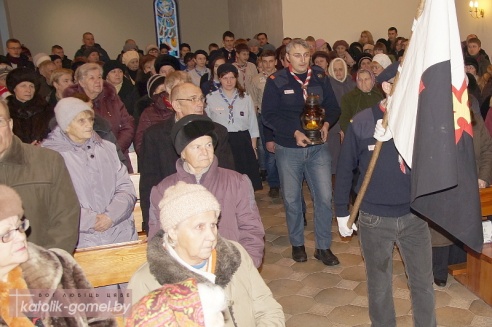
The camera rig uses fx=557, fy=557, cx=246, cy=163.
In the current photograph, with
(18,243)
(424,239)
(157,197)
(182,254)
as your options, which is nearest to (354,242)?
(424,239)

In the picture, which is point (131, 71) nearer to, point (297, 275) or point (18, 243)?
point (297, 275)

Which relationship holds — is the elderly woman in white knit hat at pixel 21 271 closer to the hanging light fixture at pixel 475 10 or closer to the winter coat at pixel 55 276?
the winter coat at pixel 55 276

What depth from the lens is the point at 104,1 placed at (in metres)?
19.7

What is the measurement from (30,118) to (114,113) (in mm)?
817

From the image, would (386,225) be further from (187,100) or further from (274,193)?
(274,193)

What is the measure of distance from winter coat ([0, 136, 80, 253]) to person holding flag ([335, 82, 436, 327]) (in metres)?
1.73

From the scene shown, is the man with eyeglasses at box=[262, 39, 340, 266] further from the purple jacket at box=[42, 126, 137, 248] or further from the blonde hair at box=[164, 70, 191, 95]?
the purple jacket at box=[42, 126, 137, 248]

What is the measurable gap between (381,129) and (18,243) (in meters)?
2.04

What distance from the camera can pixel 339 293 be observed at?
477 centimetres

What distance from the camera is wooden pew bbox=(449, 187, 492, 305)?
4.41 metres

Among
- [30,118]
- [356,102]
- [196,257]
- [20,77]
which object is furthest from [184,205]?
[356,102]

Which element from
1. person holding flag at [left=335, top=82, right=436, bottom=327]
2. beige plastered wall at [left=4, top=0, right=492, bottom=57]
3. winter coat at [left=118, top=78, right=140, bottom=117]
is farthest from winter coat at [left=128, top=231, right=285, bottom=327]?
beige plastered wall at [left=4, top=0, right=492, bottom=57]

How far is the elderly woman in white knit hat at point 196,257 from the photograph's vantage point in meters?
2.30

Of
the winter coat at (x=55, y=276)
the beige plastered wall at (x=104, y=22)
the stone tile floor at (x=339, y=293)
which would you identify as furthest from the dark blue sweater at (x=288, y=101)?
the beige plastered wall at (x=104, y=22)
